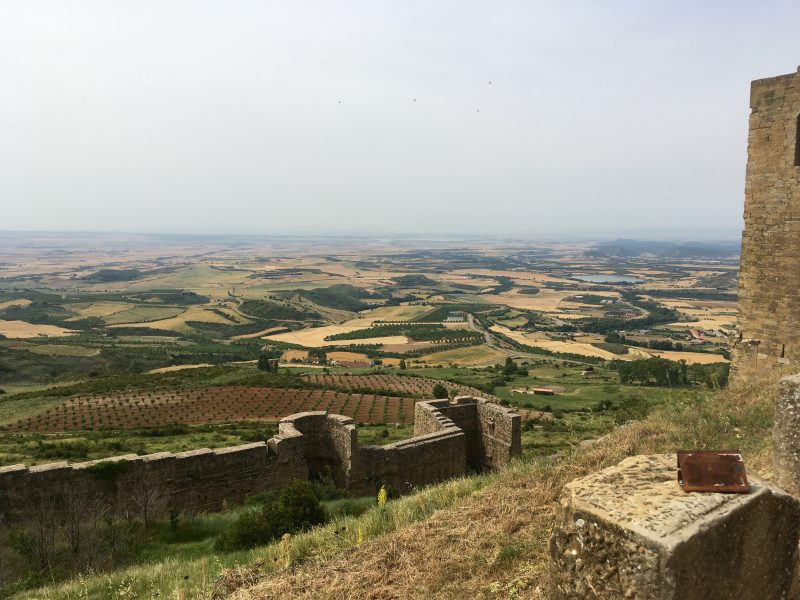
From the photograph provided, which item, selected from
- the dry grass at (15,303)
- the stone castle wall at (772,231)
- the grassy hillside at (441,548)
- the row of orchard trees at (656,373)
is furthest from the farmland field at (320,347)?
the grassy hillside at (441,548)

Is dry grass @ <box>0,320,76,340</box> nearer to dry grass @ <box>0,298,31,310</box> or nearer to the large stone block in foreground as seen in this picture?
dry grass @ <box>0,298,31,310</box>

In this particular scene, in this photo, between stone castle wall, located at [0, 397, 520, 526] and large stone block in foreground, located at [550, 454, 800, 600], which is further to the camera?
stone castle wall, located at [0, 397, 520, 526]

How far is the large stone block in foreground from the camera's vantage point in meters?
2.50

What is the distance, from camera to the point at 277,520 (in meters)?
8.27

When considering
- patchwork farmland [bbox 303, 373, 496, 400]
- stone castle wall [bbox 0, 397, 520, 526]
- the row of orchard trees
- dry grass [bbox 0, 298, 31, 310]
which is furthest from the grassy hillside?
dry grass [bbox 0, 298, 31, 310]

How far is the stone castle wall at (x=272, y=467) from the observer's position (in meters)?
9.14

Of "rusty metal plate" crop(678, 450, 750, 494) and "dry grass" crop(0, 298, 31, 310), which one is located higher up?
"rusty metal plate" crop(678, 450, 750, 494)

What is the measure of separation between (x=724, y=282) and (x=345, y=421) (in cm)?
21765

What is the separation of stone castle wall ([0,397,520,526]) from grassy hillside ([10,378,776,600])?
102 inches

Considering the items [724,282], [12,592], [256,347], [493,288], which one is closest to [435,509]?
[12,592]

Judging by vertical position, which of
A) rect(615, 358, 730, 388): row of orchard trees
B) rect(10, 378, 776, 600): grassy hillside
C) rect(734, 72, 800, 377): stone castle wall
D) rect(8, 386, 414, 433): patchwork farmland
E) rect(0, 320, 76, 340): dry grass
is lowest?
rect(0, 320, 76, 340): dry grass

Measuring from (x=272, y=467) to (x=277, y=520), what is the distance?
3.54 meters

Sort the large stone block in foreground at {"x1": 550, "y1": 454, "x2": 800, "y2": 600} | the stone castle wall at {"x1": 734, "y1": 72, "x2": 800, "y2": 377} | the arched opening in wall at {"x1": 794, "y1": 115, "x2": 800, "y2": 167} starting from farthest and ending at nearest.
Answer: the stone castle wall at {"x1": 734, "y1": 72, "x2": 800, "y2": 377}
the arched opening in wall at {"x1": 794, "y1": 115, "x2": 800, "y2": 167}
the large stone block in foreground at {"x1": 550, "y1": 454, "x2": 800, "y2": 600}

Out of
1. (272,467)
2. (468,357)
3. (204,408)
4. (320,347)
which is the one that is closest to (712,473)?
(272,467)
